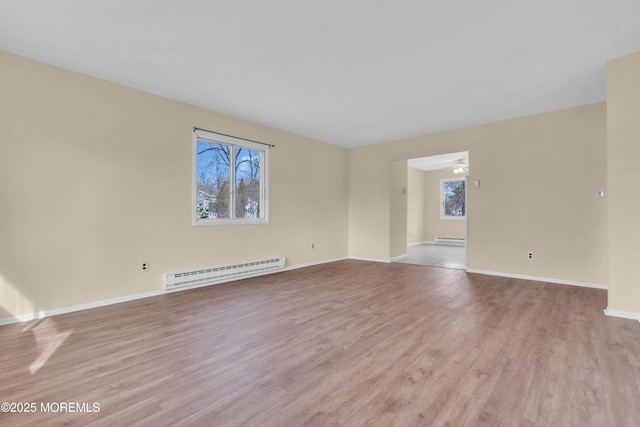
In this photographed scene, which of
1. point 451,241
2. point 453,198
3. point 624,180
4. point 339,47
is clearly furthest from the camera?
point 453,198

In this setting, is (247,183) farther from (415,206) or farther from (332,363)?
(415,206)

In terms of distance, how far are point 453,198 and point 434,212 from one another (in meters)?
0.77

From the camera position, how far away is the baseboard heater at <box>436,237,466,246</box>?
30.7ft

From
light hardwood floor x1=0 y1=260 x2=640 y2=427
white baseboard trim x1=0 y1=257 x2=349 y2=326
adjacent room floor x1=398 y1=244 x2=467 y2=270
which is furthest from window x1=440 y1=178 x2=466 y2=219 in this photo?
white baseboard trim x1=0 y1=257 x2=349 y2=326

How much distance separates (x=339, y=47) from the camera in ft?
9.14

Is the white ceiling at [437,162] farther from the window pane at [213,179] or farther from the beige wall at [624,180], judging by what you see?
the window pane at [213,179]

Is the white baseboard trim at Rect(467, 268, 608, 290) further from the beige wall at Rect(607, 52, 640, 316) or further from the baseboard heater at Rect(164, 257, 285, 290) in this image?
the baseboard heater at Rect(164, 257, 285, 290)

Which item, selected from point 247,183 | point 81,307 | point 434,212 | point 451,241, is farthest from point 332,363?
point 434,212

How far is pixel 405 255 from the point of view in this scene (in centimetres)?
714

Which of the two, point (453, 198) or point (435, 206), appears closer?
point (453, 198)

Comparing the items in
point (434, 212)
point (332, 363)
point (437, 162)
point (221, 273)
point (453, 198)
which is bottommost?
point (332, 363)

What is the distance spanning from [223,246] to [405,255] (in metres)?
4.51

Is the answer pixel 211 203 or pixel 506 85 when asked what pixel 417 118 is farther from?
pixel 211 203

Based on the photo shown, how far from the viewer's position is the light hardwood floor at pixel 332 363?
1561 mm
